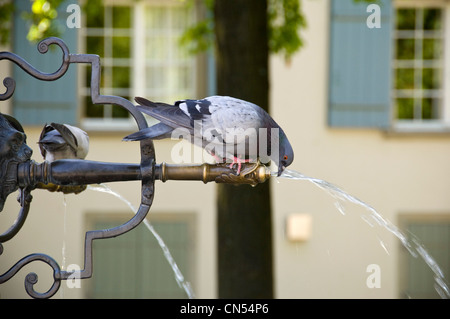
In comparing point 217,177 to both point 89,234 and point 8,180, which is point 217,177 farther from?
point 8,180

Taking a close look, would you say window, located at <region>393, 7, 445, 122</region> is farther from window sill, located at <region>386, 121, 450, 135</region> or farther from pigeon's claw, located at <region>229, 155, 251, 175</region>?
pigeon's claw, located at <region>229, 155, 251, 175</region>

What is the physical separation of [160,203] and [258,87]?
3.14 m

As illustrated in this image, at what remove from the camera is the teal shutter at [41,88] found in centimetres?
629

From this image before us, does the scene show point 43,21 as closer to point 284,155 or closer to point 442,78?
point 284,155

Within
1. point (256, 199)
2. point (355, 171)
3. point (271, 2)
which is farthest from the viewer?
point (355, 171)

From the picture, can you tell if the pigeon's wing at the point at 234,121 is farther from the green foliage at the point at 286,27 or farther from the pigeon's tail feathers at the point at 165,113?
the green foliage at the point at 286,27

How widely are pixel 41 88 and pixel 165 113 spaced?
4913 millimetres

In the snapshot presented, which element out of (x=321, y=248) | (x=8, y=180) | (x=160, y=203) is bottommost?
(x=321, y=248)

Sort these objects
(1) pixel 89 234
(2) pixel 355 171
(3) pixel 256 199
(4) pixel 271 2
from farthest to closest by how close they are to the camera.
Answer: (2) pixel 355 171 → (4) pixel 271 2 → (3) pixel 256 199 → (1) pixel 89 234

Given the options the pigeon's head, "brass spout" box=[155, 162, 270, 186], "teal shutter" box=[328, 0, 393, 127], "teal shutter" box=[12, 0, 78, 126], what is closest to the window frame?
"teal shutter" box=[328, 0, 393, 127]

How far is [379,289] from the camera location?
6930 mm

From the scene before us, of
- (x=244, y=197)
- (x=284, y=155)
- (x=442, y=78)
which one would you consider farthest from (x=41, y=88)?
(x=284, y=155)

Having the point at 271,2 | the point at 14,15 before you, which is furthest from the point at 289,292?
the point at 14,15

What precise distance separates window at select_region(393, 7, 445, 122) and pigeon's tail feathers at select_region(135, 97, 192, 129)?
18.0 feet
